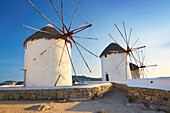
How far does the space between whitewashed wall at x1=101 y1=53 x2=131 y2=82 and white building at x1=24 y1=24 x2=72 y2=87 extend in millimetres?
8296

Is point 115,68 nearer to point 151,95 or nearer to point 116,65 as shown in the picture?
point 116,65

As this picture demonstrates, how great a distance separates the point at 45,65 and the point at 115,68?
1020cm

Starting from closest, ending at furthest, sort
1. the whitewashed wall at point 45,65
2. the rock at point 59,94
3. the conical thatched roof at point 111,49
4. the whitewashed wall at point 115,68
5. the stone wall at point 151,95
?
the stone wall at point 151,95 < the rock at point 59,94 < the whitewashed wall at point 45,65 < the whitewashed wall at point 115,68 < the conical thatched roof at point 111,49

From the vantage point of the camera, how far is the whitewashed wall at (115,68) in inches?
607

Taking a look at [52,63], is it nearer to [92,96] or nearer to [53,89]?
[53,89]

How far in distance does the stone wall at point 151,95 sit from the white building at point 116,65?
9.16 meters

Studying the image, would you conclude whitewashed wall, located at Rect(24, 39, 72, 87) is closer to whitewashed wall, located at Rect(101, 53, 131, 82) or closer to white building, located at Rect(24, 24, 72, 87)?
white building, located at Rect(24, 24, 72, 87)

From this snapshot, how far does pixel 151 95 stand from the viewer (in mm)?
5805

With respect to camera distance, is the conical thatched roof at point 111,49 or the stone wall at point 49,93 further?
the conical thatched roof at point 111,49

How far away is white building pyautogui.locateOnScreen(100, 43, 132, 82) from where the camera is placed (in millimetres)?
15445

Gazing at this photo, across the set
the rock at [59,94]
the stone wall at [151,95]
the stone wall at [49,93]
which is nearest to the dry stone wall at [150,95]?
the stone wall at [151,95]

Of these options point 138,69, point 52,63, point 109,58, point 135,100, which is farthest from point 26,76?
point 138,69

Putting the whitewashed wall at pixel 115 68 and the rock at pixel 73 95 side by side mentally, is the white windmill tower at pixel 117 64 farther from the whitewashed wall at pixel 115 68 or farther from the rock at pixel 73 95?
the rock at pixel 73 95

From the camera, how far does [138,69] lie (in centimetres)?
1877
